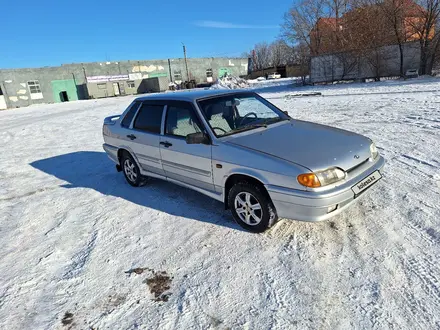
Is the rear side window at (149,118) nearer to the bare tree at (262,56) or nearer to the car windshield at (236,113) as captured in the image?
the car windshield at (236,113)

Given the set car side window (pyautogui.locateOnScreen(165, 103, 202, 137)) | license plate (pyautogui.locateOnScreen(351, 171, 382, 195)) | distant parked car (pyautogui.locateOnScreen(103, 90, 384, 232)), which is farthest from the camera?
car side window (pyautogui.locateOnScreen(165, 103, 202, 137))

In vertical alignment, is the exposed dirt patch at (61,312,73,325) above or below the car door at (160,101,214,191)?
below

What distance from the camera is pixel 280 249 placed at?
127 inches

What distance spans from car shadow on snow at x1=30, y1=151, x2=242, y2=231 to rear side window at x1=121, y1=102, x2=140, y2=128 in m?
1.15

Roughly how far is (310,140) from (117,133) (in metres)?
3.51

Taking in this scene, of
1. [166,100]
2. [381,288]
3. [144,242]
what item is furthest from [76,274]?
[381,288]

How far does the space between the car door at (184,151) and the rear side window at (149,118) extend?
0.66ft

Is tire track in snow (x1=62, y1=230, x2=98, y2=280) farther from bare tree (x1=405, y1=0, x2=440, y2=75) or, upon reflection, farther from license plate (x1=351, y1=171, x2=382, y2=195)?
→ bare tree (x1=405, y1=0, x2=440, y2=75)

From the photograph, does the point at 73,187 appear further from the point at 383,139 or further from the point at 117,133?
the point at 383,139

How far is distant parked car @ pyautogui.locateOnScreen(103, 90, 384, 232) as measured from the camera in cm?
306

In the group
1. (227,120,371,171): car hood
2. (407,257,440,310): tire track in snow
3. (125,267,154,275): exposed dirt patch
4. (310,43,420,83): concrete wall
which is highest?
(310,43,420,83): concrete wall

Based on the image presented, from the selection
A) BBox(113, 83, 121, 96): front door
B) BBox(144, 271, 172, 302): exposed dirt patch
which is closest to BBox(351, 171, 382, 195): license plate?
BBox(144, 271, 172, 302): exposed dirt patch

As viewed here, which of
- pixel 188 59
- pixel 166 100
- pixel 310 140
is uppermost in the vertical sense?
pixel 188 59

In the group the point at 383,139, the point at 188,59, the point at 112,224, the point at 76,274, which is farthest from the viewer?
the point at 188,59
